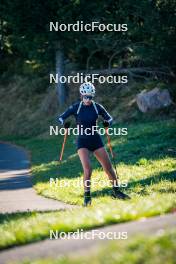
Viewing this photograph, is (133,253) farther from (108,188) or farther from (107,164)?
(108,188)

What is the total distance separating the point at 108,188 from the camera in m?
15.5

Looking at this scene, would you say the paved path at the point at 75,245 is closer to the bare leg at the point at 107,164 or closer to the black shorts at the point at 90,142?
the black shorts at the point at 90,142

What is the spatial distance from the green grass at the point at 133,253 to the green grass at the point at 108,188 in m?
2.16

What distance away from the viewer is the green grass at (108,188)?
8.93m

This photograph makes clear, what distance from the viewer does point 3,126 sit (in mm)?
45312

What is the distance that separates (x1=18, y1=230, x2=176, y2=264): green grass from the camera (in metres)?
6.03

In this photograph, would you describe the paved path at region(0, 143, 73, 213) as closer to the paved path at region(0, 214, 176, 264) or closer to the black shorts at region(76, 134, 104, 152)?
the black shorts at region(76, 134, 104, 152)

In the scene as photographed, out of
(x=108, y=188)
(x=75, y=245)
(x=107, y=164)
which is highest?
(x=107, y=164)

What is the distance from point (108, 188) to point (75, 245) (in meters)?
8.65

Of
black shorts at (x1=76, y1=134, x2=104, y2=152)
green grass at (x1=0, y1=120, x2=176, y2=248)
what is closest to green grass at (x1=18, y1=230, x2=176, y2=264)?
green grass at (x1=0, y1=120, x2=176, y2=248)

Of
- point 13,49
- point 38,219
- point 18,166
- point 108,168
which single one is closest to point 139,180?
point 108,168

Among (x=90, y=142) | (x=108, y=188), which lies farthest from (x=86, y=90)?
(x=108, y=188)

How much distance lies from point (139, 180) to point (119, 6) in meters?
18.5

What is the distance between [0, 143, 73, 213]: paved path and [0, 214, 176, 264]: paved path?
5457mm
